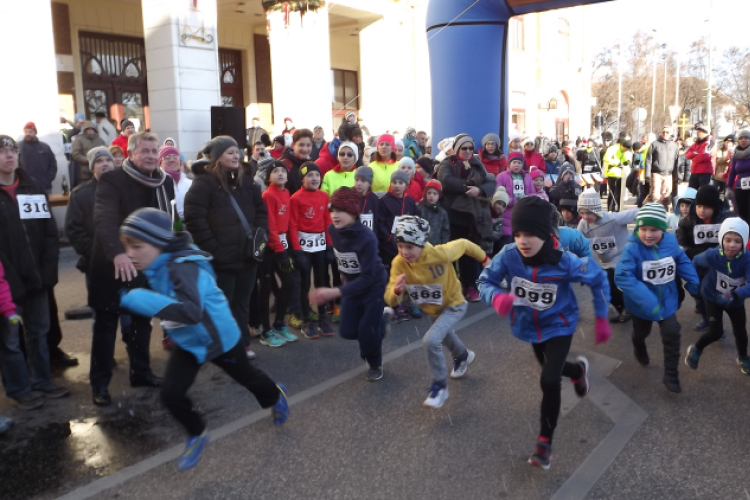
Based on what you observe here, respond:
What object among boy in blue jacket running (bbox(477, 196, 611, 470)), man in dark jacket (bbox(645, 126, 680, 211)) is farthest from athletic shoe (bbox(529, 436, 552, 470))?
man in dark jacket (bbox(645, 126, 680, 211))

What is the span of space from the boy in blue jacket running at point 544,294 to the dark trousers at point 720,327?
66.1 inches

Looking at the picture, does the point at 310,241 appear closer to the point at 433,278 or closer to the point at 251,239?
the point at 251,239

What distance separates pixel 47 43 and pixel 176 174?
6.72 m

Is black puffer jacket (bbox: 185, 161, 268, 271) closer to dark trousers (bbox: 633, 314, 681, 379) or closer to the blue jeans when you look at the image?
the blue jeans

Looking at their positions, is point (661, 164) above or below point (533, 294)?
above

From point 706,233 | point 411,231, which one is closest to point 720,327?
point 706,233

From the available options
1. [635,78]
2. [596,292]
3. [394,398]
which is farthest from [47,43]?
[635,78]

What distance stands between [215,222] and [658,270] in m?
3.45

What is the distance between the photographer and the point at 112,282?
4887 millimetres

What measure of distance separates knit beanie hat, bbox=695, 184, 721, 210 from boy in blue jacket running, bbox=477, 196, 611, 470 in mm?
2691

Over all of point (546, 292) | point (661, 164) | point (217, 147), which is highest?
point (217, 147)

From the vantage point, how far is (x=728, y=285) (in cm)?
518

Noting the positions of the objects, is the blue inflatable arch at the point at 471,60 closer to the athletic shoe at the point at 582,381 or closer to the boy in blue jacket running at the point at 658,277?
the boy in blue jacket running at the point at 658,277

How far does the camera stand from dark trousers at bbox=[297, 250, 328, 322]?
261 inches
